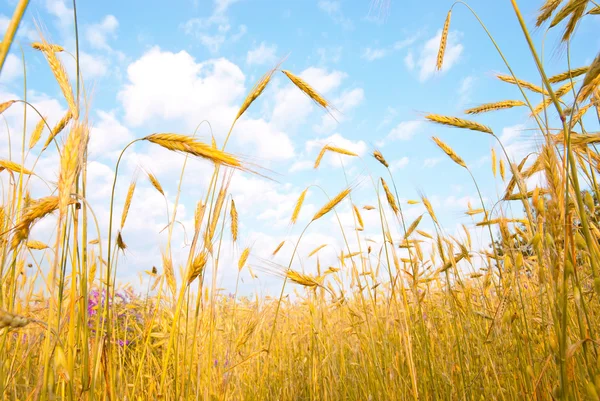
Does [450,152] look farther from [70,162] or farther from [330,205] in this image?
[70,162]

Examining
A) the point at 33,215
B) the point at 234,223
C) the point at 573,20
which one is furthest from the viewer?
the point at 234,223

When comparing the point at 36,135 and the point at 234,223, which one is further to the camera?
the point at 234,223

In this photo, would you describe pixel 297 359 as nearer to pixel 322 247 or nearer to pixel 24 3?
pixel 322 247

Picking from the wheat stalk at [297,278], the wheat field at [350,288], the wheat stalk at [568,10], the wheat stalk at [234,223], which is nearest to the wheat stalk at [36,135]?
the wheat field at [350,288]

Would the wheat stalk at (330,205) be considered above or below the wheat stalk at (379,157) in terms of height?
below

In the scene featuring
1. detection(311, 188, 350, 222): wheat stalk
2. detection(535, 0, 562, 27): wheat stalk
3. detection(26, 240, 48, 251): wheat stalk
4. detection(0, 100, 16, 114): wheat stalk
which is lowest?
detection(26, 240, 48, 251): wheat stalk

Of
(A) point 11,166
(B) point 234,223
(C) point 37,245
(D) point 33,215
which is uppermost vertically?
(A) point 11,166

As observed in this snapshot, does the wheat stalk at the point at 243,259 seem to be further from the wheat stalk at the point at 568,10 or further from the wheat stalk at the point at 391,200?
the wheat stalk at the point at 568,10

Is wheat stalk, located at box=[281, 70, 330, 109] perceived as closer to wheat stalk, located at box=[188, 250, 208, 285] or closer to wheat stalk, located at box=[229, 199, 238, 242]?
wheat stalk, located at box=[229, 199, 238, 242]

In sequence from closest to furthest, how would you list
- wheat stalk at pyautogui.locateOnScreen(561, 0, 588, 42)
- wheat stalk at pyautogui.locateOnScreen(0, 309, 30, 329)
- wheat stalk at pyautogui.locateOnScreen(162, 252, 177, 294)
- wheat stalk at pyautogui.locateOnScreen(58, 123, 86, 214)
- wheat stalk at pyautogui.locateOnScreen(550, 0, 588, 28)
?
wheat stalk at pyautogui.locateOnScreen(0, 309, 30, 329)
wheat stalk at pyautogui.locateOnScreen(58, 123, 86, 214)
wheat stalk at pyautogui.locateOnScreen(550, 0, 588, 28)
wheat stalk at pyautogui.locateOnScreen(561, 0, 588, 42)
wheat stalk at pyautogui.locateOnScreen(162, 252, 177, 294)

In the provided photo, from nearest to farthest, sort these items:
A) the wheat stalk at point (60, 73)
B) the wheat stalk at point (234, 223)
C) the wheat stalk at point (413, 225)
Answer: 1. the wheat stalk at point (60, 73)
2. the wheat stalk at point (234, 223)
3. the wheat stalk at point (413, 225)

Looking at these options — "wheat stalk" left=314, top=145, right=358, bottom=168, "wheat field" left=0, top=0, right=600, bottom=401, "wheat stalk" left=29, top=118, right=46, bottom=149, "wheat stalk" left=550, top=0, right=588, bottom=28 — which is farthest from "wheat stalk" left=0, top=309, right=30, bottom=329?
"wheat stalk" left=314, top=145, right=358, bottom=168

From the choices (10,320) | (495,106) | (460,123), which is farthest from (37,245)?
A: (495,106)

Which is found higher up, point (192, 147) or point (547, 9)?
point (547, 9)
